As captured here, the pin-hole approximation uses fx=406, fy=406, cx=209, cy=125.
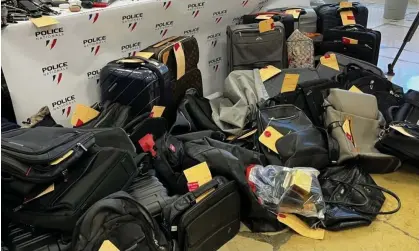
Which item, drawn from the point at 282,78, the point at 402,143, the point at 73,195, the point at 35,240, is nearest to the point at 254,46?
the point at 282,78

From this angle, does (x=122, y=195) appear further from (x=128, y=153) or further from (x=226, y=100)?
(x=226, y=100)

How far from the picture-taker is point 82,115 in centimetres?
209

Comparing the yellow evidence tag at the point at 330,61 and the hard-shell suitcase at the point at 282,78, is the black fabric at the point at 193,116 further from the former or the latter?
the yellow evidence tag at the point at 330,61

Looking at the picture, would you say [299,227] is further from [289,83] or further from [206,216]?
[289,83]

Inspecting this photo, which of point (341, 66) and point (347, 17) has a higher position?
point (347, 17)

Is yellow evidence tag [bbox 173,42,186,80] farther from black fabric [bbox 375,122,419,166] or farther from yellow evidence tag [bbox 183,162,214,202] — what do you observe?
black fabric [bbox 375,122,419,166]

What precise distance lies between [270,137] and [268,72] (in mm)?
624

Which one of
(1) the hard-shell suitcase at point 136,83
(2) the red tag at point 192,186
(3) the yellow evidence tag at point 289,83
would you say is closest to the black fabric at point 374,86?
(3) the yellow evidence tag at point 289,83

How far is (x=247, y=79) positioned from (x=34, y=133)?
4.59 ft

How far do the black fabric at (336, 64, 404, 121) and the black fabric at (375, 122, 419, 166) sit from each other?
0.36 meters

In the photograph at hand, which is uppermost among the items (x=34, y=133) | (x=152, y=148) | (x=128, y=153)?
(x=34, y=133)

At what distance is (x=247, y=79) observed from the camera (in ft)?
8.48

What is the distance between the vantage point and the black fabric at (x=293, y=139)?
206 cm

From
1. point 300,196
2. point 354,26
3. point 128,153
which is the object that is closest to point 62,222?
point 128,153
